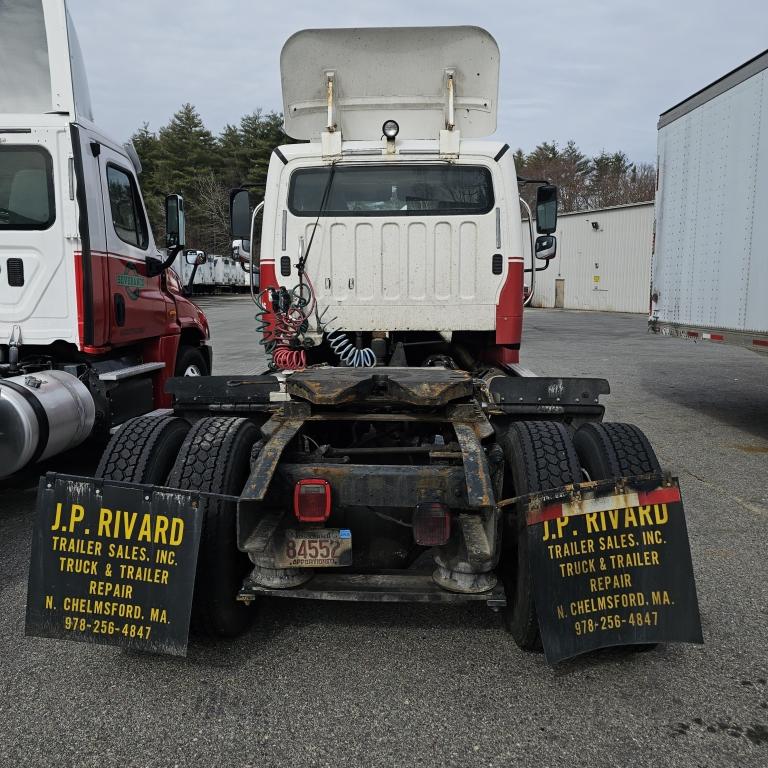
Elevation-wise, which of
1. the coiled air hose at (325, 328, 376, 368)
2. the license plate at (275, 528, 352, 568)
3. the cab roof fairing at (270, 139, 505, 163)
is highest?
the cab roof fairing at (270, 139, 505, 163)

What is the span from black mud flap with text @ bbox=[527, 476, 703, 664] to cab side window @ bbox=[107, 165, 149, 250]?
173 inches

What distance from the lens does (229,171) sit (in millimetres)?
55125

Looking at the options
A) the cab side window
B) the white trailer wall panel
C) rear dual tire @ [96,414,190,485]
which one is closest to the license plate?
rear dual tire @ [96,414,190,485]

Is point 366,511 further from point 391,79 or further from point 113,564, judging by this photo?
point 391,79

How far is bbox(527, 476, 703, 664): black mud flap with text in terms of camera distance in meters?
2.54

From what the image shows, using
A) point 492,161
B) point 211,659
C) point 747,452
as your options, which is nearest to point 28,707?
point 211,659

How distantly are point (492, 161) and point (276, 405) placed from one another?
2503mm

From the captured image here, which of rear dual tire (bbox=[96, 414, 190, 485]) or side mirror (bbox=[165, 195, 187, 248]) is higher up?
side mirror (bbox=[165, 195, 187, 248])

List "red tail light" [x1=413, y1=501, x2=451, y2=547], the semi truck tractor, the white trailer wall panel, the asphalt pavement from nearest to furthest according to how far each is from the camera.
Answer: the asphalt pavement
"red tail light" [x1=413, y1=501, x2=451, y2=547]
the semi truck tractor
the white trailer wall panel

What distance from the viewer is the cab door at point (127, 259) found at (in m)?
5.25

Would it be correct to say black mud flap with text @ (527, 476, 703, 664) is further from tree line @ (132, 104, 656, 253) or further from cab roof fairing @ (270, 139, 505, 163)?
tree line @ (132, 104, 656, 253)

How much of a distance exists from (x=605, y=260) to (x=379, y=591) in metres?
31.1

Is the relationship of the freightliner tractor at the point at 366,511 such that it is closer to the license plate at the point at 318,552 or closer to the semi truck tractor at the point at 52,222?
Answer: the license plate at the point at 318,552

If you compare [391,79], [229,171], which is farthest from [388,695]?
[229,171]
